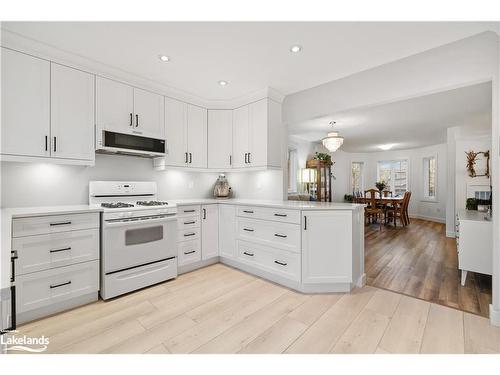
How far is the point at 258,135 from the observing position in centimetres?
326

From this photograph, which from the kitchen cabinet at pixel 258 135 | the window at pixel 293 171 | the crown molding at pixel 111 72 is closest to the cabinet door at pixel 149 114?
the crown molding at pixel 111 72

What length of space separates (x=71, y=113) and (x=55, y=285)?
1676 millimetres

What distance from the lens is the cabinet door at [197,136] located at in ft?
11.0

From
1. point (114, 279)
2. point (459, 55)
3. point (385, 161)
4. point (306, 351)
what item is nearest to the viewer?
point (306, 351)

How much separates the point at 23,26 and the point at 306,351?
11.2 ft

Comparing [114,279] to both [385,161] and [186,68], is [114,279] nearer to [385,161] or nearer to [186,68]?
[186,68]

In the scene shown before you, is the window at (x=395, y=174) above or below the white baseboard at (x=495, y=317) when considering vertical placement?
above

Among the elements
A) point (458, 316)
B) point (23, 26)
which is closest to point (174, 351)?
point (458, 316)

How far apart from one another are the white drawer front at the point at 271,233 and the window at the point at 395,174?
7.55 meters

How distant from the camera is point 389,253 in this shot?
379 centimetres

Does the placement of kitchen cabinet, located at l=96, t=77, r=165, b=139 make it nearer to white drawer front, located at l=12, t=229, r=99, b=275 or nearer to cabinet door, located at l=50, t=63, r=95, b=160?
cabinet door, located at l=50, t=63, r=95, b=160

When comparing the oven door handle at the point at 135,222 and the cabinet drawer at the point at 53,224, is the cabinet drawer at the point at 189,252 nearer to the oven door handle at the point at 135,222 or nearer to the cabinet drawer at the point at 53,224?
the oven door handle at the point at 135,222

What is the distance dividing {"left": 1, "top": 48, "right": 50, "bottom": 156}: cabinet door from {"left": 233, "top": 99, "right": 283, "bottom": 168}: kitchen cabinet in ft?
7.28
